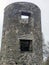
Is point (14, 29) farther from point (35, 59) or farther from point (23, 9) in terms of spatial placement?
point (35, 59)

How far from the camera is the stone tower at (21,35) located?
9.91m

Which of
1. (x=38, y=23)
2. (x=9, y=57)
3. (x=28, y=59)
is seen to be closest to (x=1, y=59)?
(x=9, y=57)

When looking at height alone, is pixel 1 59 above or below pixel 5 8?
below

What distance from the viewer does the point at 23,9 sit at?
10633 mm

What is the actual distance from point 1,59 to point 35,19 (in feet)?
10.7

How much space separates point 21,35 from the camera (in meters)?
10.2

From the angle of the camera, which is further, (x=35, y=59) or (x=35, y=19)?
(x=35, y=19)

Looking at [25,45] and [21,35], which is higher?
[21,35]

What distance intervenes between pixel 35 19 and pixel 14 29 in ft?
4.97

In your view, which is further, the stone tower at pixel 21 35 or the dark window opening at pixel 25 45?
the dark window opening at pixel 25 45

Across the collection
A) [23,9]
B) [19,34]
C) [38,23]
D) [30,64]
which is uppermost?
[23,9]

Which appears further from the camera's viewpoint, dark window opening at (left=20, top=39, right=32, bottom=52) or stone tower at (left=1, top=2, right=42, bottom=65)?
dark window opening at (left=20, top=39, right=32, bottom=52)

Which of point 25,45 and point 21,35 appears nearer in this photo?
point 21,35

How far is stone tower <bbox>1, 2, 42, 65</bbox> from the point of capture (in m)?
9.91
